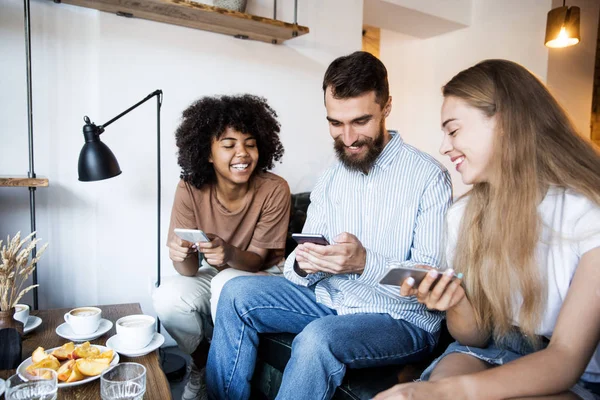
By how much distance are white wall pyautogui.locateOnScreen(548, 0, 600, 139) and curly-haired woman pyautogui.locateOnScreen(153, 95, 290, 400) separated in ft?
8.77

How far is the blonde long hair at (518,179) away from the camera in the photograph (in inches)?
44.1

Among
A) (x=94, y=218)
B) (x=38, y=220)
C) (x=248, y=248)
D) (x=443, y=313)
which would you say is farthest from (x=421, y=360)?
(x=38, y=220)

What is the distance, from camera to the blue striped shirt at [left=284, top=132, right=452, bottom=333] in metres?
1.44

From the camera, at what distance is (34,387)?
3.13 ft

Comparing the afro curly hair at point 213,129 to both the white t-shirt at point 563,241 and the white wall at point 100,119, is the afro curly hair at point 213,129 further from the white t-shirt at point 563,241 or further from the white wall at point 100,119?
the white t-shirt at point 563,241

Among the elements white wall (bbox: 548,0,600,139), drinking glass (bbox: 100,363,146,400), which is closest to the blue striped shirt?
drinking glass (bbox: 100,363,146,400)

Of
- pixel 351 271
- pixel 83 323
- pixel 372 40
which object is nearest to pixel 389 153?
pixel 351 271

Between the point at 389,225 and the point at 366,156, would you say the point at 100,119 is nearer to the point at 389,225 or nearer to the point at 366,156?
the point at 366,156

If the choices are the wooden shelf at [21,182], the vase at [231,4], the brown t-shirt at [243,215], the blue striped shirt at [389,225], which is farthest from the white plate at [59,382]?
the vase at [231,4]

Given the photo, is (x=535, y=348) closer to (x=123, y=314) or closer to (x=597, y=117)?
(x=123, y=314)

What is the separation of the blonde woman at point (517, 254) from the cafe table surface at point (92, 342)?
1.83 ft

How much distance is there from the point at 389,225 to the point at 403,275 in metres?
0.52

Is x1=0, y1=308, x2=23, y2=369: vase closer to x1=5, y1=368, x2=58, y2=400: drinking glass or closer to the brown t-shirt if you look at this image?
x1=5, y1=368, x2=58, y2=400: drinking glass

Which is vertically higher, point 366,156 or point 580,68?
point 580,68
